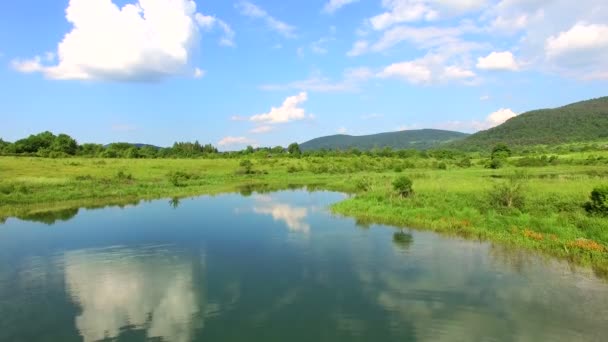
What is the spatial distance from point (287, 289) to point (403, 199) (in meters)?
17.4

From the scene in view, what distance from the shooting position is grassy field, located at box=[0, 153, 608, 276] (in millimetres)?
18609

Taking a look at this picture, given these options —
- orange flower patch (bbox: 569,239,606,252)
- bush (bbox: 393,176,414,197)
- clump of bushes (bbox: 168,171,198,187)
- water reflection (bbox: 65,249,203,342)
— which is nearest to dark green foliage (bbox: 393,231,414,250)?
orange flower patch (bbox: 569,239,606,252)

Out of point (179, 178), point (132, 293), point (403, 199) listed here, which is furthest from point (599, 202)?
point (179, 178)

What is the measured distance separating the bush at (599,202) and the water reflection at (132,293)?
1937 centimetres

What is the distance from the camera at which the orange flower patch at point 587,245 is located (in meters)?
16.3

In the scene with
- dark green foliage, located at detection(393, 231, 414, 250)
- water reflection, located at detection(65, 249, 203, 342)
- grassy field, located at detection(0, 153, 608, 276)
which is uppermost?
grassy field, located at detection(0, 153, 608, 276)

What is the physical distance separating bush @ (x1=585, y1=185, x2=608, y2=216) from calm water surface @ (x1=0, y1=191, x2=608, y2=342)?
6258 millimetres

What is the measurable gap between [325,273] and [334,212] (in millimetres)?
15002

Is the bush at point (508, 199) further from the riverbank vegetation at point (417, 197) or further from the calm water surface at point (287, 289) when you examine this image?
the calm water surface at point (287, 289)

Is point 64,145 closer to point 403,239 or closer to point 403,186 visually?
point 403,186

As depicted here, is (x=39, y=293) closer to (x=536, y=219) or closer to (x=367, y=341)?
(x=367, y=341)

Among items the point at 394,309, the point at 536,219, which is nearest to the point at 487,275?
the point at 394,309

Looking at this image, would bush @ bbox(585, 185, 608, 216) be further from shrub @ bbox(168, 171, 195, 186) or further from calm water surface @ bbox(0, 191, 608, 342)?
shrub @ bbox(168, 171, 195, 186)

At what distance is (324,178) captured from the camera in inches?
2584
